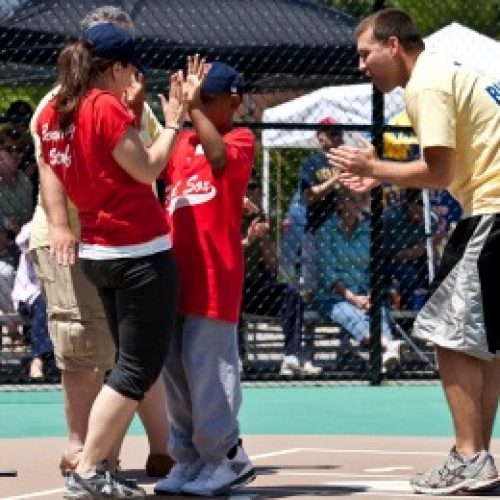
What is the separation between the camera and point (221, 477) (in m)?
7.44

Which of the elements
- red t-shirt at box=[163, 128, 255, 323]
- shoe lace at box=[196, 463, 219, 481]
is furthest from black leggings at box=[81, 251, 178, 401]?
shoe lace at box=[196, 463, 219, 481]

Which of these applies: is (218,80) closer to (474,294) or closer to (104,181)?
(104,181)

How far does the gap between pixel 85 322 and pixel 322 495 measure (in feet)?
4.64

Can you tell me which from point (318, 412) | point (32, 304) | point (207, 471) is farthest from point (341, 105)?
point (207, 471)

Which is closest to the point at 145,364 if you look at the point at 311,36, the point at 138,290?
the point at 138,290

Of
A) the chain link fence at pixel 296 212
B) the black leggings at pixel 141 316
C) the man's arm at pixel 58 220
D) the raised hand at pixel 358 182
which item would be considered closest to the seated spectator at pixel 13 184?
the chain link fence at pixel 296 212

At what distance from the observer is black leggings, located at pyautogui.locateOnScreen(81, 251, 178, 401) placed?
707 centimetres

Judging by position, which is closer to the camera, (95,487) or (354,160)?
(95,487)

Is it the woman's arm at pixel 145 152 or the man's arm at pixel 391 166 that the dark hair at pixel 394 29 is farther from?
the woman's arm at pixel 145 152

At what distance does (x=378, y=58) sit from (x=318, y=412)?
16.2 feet

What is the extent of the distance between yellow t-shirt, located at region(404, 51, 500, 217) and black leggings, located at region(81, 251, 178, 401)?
1.25m

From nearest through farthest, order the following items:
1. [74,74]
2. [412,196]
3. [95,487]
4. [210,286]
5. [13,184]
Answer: [95,487] → [74,74] → [210,286] → [13,184] → [412,196]

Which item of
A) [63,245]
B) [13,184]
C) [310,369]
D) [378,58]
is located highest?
[378,58]

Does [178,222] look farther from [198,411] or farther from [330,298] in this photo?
[330,298]
